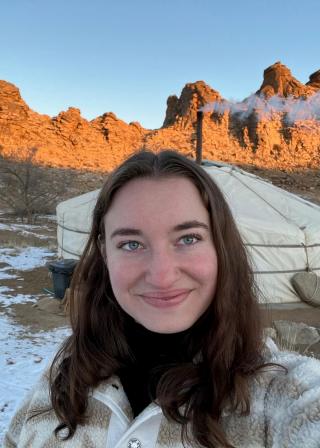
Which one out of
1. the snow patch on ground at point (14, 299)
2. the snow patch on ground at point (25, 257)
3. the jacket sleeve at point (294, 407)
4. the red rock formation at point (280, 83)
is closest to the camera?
the jacket sleeve at point (294, 407)

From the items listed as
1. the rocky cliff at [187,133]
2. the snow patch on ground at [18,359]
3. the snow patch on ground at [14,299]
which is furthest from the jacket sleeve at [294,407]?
the rocky cliff at [187,133]

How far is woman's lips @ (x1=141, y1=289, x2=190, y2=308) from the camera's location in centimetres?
90

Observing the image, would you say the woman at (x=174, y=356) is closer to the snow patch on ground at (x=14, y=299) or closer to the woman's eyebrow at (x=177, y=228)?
the woman's eyebrow at (x=177, y=228)

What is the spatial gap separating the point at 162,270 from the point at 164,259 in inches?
1.0

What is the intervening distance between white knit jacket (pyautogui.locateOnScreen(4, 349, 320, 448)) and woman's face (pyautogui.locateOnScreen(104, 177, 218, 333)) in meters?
0.19

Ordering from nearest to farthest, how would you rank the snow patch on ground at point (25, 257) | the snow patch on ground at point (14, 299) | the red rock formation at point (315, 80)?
the snow patch on ground at point (14, 299)
the snow patch on ground at point (25, 257)
the red rock formation at point (315, 80)

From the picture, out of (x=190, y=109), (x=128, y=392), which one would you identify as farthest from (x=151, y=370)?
(x=190, y=109)

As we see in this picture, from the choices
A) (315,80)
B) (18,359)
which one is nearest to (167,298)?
(18,359)

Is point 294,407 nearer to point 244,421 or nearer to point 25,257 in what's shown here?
point 244,421

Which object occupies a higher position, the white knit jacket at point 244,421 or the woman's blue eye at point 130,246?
→ the woman's blue eye at point 130,246

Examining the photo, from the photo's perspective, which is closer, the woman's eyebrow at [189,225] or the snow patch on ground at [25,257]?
the woman's eyebrow at [189,225]

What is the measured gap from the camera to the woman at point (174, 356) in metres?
0.81

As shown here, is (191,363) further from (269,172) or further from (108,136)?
(108,136)

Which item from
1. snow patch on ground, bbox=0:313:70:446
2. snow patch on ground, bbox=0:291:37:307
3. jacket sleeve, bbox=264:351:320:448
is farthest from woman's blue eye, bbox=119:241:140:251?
snow patch on ground, bbox=0:291:37:307
